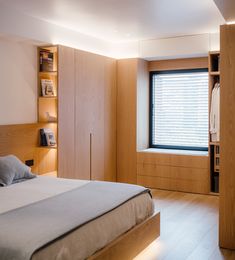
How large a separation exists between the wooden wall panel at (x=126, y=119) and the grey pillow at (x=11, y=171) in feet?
8.10

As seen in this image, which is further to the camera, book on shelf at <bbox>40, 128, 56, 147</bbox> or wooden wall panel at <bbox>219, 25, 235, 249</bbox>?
book on shelf at <bbox>40, 128, 56, 147</bbox>

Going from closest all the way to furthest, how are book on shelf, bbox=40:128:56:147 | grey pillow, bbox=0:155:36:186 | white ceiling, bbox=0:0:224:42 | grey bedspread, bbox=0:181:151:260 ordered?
grey bedspread, bbox=0:181:151:260, grey pillow, bbox=0:155:36:186, white ceiling, bbox=0:0:224:42, book on shelf, bbox=40:128:56:147

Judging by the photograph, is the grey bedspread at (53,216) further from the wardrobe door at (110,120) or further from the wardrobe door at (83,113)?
the wardrobe door at (110,120)

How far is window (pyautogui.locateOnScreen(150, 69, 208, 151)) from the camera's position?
644 centimetres

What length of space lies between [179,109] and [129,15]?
2.40 m

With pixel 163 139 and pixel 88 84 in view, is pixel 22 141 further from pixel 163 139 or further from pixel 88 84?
pixel 163 139

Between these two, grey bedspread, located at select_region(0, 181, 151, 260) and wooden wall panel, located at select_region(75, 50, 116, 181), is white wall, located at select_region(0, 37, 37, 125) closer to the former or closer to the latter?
wooden wall panel, located at select_region(75, 50, 116, 181)

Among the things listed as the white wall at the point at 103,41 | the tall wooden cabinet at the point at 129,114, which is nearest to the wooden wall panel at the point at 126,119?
the tall wooden cabinet at the point at 129,114

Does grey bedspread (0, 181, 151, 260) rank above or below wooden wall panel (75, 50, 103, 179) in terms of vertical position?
below

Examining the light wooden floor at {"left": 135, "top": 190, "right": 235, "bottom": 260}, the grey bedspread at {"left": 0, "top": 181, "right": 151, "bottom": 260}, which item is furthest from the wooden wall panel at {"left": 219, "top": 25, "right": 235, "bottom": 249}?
the grey bedspread at {"left": 0, "top": 181, "right": 151, "bottom": 260}

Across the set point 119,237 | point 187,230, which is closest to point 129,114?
point 187,230

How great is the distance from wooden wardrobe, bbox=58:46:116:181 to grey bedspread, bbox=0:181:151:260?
62.5 inches

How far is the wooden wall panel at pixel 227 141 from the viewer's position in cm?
353

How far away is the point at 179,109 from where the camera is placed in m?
6.65
